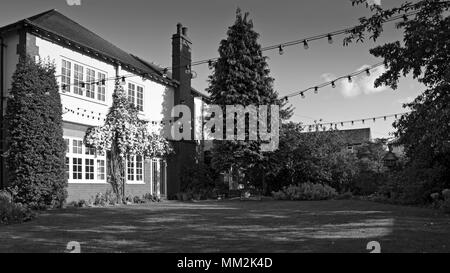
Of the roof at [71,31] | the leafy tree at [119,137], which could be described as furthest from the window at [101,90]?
the roof at [71,31]

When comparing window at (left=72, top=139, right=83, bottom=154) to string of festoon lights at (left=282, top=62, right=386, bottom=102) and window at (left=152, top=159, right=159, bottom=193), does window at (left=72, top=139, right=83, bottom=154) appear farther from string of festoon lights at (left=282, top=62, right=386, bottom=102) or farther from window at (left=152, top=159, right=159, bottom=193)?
string of festoon lights at (left=282, top=62, right=386, bottom=102)

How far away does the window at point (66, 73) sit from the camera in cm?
1675

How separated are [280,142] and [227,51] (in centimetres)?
530

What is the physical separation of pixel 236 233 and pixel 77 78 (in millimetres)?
11675

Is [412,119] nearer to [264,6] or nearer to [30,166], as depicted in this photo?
[264,6]

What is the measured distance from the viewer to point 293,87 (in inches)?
617

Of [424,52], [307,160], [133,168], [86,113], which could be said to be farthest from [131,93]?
[424,52]

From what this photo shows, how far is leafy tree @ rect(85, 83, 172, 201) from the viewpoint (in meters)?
18.5

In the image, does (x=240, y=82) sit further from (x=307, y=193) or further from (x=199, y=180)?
(x=307, y=193)

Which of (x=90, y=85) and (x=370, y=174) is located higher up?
(x=90, y=85)

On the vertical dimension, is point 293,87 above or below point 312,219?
above

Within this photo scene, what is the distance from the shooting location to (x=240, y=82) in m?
22.0

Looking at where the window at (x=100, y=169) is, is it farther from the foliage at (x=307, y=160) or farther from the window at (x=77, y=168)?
the foliage at (x=307, y=160)
